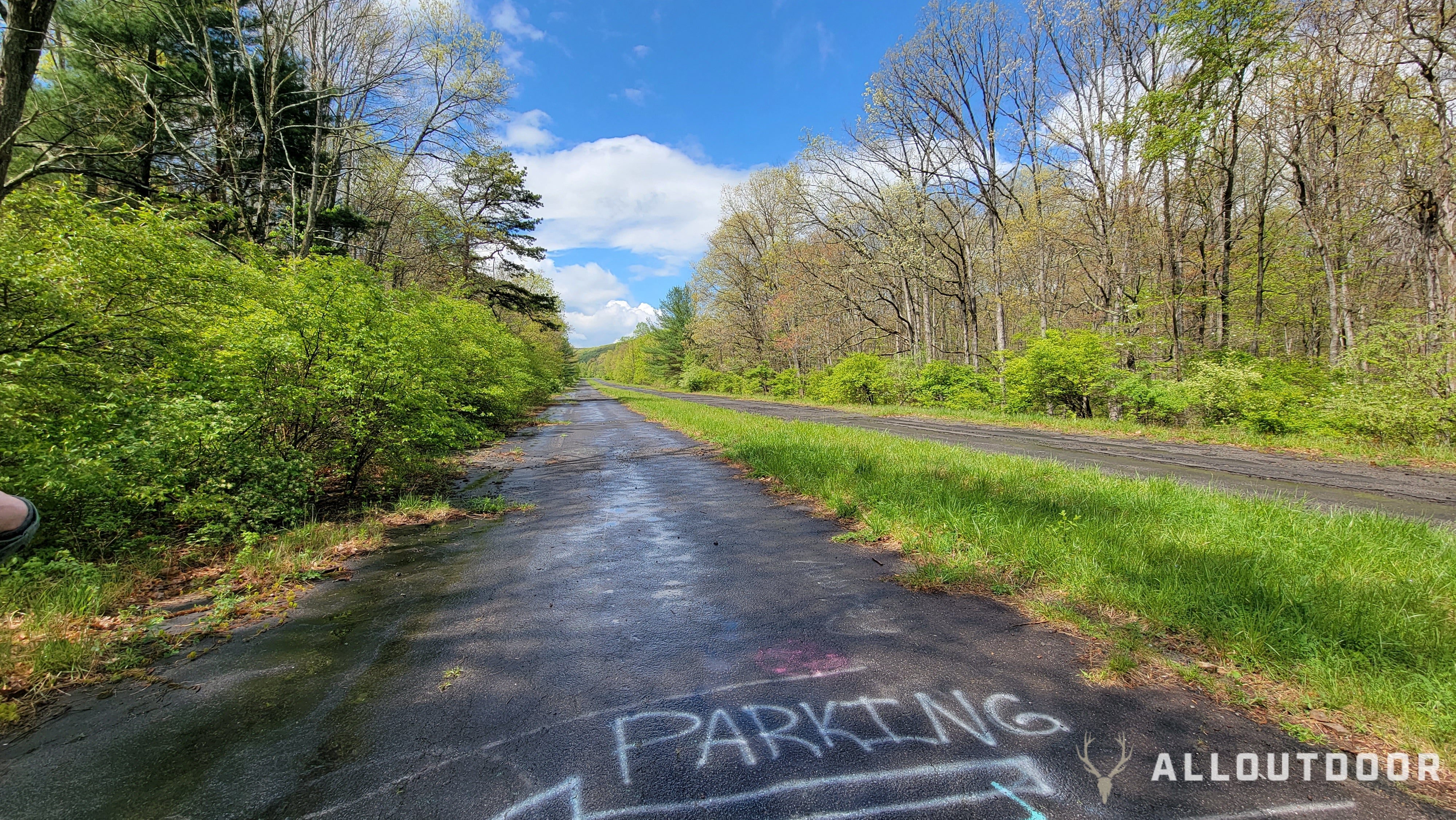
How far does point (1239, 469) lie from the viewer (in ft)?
27.0

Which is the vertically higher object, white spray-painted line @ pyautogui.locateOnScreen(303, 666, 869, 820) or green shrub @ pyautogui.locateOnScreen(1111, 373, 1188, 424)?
green shrub @ pyautogui.locateOnScreen(1111, 373, 1188, 424)

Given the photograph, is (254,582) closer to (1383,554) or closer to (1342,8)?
(1383,554)

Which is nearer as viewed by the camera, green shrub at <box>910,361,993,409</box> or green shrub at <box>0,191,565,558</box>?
green shrub at <box>0,191,565,558</box>

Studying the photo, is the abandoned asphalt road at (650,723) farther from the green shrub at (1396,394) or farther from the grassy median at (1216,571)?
the green shrub at (1396,394)

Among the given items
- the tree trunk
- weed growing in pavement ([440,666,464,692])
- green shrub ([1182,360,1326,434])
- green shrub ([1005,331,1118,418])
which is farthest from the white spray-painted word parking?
green shrub ([1005,331,1118,418])

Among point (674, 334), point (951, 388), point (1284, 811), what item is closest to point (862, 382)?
point (951, 388)

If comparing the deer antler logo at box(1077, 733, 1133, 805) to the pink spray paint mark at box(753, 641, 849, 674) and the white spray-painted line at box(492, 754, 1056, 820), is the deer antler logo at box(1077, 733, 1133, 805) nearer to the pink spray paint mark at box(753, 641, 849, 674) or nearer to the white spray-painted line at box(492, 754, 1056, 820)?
the white spray-painted line at box(492, 754, 1056, 820)

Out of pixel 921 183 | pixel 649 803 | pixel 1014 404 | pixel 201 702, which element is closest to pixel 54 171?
pixel 201 702

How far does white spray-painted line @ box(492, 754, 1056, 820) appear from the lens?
1895 millimetres

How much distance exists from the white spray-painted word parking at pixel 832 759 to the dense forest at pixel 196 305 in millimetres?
4861

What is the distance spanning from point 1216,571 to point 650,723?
13.4ft

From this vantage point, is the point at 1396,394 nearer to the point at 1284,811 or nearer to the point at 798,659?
the point at 1284,811

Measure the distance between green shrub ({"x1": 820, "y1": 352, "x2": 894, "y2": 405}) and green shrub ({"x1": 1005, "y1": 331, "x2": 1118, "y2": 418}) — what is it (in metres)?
7.19

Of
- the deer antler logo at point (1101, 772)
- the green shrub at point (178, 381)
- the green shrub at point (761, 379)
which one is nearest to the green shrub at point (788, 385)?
the green shrub at point (761, 379)
